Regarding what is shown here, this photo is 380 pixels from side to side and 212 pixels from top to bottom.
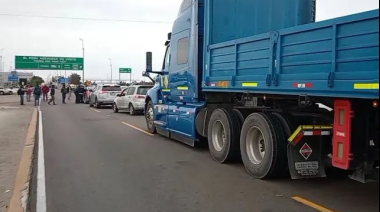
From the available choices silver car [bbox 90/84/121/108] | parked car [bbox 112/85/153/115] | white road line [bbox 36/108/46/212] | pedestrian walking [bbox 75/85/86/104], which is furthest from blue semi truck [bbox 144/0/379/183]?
pedestrian walking [bbox 75/85/86/104]

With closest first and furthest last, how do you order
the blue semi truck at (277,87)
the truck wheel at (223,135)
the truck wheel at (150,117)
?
the blue semi truck at (277,87)
the truck wheel at (223,135)
the truck wheel at (150,117)

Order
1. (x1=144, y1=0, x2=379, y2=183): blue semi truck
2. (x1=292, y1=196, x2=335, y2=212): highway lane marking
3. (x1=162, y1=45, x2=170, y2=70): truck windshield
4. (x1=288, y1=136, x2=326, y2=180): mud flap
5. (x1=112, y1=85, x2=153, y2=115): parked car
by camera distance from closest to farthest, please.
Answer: (x1=144, y1=0, x2=379, y2=183): blue semi truck
(x1=292, y1=196, x2=335, y2=212): highway lane marking
(x1=288, y1=136, x2=326, y2=180): mud flap
(x1=162, y1=45, x2=170, y2=70): truck windshield
(x1=112, y1=85, x2=153, y2=115): parked car

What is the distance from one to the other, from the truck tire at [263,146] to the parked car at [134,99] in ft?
45.8

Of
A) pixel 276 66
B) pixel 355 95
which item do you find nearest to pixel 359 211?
pixel 355 95

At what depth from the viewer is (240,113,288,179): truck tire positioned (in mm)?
6363

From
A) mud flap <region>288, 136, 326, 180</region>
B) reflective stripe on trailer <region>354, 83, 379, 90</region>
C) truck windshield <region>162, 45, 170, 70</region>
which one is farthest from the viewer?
truck windshield <region>162, 45, 170, 70</region>

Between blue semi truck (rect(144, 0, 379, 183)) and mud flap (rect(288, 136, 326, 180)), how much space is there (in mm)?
14

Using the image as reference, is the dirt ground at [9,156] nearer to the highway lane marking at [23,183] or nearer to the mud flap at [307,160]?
the highway lane marking at [23,183]

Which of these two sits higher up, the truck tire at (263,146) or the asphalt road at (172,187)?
the truck tire at (263,146)

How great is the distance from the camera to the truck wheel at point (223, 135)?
7762mm

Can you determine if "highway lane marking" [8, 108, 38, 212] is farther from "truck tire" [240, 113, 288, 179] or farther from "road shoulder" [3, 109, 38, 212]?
"truck tire" [240, 113, 288, 179]

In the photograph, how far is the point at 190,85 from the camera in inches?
377

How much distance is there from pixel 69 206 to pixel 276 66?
3.44 meters

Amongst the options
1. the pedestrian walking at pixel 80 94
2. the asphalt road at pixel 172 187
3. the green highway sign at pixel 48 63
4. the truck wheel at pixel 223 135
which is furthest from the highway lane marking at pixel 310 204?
the green highway sign at pixel 48 63
